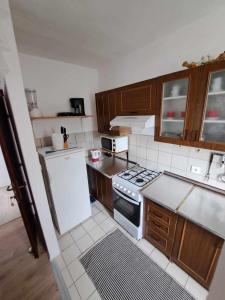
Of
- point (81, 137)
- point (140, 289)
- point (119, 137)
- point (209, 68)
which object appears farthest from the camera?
point (81, 137)

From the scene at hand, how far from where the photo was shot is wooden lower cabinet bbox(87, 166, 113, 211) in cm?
222

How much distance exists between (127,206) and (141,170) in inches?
23.5

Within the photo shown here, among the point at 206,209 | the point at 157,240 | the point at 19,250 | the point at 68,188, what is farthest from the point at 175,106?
the point at 19,250

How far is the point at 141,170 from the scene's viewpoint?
215cm

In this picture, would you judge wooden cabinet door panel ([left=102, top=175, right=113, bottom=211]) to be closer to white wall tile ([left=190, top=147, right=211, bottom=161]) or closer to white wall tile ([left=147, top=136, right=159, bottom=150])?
white wall tile ([left=147, top=136, right=159, bottom=150])

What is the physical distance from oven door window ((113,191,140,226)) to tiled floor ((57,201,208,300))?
328mm

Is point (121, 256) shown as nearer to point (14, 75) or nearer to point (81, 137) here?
point (81, 137)

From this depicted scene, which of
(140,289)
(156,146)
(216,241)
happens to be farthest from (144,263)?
(156,146)

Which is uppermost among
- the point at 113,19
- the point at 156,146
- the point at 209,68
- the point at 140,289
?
the point at 113,19

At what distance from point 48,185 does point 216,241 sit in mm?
1887

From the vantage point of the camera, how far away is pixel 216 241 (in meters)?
1.13

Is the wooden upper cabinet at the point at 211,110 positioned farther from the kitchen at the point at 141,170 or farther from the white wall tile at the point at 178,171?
the white wall tile at the point at 178,171

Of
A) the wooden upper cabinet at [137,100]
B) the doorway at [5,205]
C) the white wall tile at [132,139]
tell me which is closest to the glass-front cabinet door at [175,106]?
the wooden upper cabinet at [137,100]

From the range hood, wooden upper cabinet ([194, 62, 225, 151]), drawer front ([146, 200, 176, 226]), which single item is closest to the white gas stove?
drawer front ([146, 200, 176, 226])
